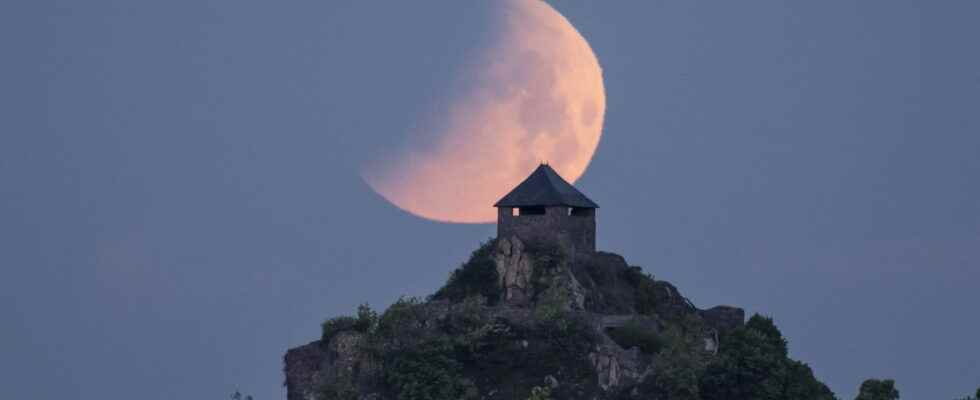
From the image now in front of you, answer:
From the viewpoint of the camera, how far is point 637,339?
4993 inches

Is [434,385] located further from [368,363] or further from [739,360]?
[739,360]

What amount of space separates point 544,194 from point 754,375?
14628mm

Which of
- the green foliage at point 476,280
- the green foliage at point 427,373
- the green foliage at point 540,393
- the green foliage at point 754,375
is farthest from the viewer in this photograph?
the green foliage at point 476,280

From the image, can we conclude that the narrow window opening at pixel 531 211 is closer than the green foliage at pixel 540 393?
No


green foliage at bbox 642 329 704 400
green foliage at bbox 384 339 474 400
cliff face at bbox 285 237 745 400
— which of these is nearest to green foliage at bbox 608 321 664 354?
cliff face at bbox 285 237 745 400

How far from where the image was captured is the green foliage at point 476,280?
131625mm

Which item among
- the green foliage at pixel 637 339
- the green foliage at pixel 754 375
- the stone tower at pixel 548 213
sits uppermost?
the stone tower at pixel 548 213

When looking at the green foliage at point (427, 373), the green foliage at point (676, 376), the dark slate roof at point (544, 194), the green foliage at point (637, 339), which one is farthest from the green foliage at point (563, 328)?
the dark slate roof at point (544, 194)

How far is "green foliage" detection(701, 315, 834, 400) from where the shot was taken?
407 ft

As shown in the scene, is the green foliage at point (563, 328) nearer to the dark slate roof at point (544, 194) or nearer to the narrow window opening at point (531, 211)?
the dark slate roof at point (544, 194)

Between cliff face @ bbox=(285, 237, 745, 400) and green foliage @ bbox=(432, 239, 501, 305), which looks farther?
green foliage @ bbox=(432, 239, 501, 305)

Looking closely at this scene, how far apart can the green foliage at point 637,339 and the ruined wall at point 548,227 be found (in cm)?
655

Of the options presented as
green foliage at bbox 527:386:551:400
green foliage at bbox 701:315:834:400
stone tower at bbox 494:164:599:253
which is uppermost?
stone tower at bbox 494:164:599:253

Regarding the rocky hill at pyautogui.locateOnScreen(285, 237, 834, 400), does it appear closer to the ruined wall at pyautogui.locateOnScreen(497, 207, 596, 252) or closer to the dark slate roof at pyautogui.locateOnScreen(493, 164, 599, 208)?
the ruined wall at pyautogui.locateOnScreen(497, 207, 596, 252)
